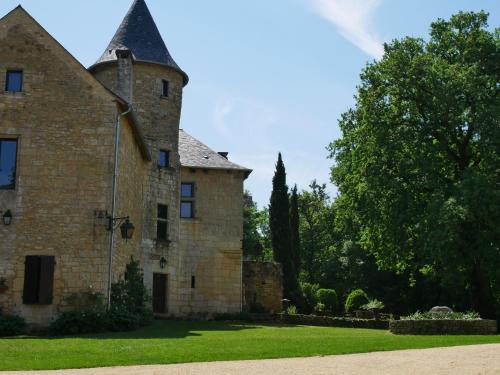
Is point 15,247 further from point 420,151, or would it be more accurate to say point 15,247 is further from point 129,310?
point 420,151

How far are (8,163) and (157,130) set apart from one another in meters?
9.37

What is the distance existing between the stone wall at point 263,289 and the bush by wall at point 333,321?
2.39 metres

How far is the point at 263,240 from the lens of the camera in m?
62.7

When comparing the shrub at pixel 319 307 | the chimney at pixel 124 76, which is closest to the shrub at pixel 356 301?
the shrub at pixel 319 307

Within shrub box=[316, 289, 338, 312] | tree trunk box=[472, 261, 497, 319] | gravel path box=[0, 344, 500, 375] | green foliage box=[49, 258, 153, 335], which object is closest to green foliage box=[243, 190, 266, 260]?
shrub box=[316, 289, 338, 312]

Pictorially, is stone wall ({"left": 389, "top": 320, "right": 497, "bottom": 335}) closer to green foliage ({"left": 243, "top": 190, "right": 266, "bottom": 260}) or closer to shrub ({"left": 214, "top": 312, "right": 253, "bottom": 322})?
shrub ({"left": 214, "top": 312, "right": 253, "bottom": 322})

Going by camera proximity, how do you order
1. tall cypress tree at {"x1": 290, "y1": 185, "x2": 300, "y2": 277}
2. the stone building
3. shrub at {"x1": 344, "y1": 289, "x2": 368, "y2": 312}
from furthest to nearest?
tall cypress tree at {"x1": 290, "y1": 185, "x2": 300, "y2": 277} → shrub at {"x1": 344, "y1": 289, "x2": 368, "y2": 312} → the stone building

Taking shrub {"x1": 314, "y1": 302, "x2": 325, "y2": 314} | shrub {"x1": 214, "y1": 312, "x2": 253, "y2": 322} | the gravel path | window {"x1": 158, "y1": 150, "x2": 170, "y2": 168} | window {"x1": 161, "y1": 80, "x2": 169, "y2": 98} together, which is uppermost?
window {"x1": 161, "y1": 80, "x2": 169, "y2": 98}

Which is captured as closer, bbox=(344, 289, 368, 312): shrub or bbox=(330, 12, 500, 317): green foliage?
bbox=(330, 12, 500, 317): green foliage

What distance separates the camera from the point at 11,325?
1797cm

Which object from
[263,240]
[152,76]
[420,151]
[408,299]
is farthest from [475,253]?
[263,240]

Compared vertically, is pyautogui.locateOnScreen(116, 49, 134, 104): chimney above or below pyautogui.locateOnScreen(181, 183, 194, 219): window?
above

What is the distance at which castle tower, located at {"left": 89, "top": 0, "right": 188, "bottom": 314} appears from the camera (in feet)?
91.7

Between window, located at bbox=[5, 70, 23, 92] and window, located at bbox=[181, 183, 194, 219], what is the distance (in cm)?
1163
